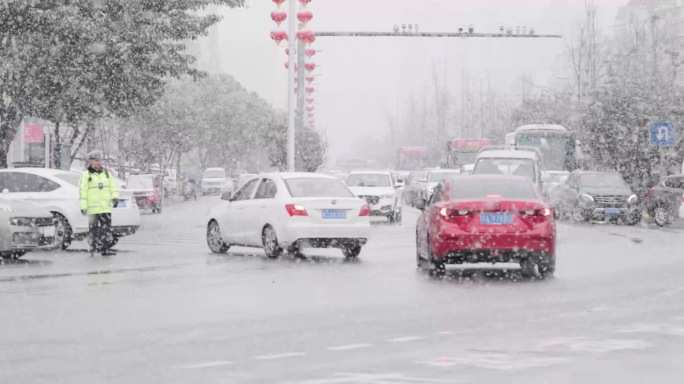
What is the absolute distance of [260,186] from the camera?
75.7ft

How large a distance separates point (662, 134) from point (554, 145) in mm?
11901

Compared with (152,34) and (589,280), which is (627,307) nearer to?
(589,280)

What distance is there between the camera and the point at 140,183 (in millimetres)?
50656

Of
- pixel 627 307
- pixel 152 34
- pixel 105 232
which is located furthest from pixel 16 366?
pixel 152 34

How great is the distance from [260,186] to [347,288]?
683 cm

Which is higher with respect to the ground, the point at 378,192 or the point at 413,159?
the point at 413,159

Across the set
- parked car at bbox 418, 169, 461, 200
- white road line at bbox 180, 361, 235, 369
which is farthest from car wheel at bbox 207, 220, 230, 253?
parked car at bbox 418, 169, 461, 200

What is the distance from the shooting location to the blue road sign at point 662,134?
41.2 meters

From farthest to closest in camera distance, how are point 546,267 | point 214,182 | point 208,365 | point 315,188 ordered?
point 214,182
point 315,188
point 546,267
point 208,365

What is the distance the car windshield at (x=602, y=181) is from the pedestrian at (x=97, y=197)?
20999 millimetres

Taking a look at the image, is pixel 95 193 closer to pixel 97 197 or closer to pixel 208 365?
pixel 97 197

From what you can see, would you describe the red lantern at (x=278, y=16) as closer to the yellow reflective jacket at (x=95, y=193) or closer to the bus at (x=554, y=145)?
the yellow reflective jacket at (x=95, y=193)

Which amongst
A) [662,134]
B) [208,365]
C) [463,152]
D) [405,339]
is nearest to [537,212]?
[405,339]

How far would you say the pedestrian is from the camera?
879 inches
